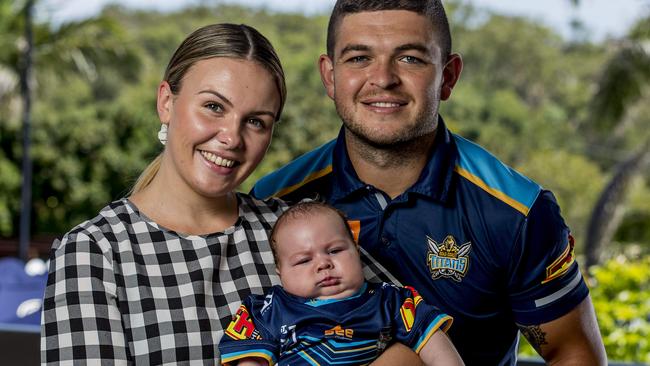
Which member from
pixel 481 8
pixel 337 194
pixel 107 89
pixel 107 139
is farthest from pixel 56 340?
pixel 481 8

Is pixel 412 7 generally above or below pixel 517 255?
above

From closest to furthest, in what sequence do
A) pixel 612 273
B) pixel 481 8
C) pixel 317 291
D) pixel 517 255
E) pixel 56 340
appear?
pixel 56 340
pixel 317 291
pixel 517 255
pixel 612 273
pixel 481 8

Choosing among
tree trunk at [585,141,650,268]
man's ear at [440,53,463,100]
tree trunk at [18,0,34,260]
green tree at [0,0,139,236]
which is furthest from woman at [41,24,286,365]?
green tree at [0,0,139,236]

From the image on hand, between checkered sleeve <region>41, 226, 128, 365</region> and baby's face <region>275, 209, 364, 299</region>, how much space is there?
0.32 m

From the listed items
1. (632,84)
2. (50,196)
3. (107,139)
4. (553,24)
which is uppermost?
(553,24)

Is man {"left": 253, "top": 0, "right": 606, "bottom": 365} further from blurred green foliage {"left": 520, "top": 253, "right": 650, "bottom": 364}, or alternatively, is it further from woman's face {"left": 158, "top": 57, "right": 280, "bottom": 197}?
blurred green foliage {"left": 520, "top": 253, "right": 650, "bottom": 364}

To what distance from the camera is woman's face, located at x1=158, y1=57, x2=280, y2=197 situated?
1.63m

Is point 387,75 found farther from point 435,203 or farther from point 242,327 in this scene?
point 242,327

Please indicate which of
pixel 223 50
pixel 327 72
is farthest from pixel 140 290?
pixel 327 72

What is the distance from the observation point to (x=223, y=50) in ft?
5.41

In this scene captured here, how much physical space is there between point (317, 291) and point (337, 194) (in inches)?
23.1

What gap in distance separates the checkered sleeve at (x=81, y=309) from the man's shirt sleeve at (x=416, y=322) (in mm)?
493

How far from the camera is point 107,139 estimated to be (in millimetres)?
17375

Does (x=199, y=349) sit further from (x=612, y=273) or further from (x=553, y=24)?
(x=553, y=24)
